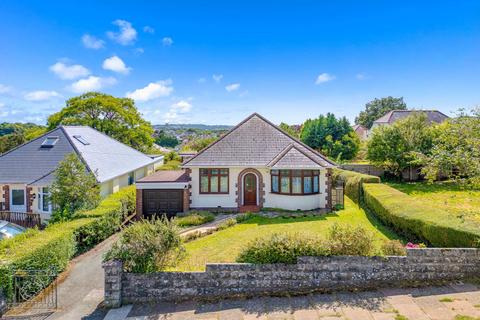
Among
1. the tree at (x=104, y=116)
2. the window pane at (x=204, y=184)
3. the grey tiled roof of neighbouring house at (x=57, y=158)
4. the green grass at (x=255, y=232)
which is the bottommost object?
the green grass at (x=255, y=232)

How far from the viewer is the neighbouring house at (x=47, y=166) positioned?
21125 mm

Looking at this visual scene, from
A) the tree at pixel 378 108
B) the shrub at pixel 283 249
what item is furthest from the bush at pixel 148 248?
the tree at pixel 378 108

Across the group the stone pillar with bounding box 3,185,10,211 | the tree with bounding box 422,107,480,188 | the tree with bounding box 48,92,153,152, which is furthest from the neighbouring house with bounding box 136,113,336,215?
the tree with bounding box 48,92,153,152

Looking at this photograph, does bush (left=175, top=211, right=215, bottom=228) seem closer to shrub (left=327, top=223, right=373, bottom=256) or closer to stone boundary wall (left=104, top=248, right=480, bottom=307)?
stone boundary wall (left=104, top=248, right=480, bottom=307)

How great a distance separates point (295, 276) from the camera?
376 inches

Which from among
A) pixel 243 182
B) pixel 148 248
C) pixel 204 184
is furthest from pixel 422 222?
pixel 204 184

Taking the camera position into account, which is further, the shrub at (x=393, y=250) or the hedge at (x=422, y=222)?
the hedge at (x=422, y=222)

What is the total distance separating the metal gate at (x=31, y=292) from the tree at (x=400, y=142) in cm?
3057

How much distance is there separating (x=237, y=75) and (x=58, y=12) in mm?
19563

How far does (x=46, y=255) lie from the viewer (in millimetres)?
11320

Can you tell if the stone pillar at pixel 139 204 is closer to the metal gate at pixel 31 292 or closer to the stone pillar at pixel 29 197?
the stone pillar at pixel 29 197

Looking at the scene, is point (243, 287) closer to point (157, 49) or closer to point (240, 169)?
point (240, 169)

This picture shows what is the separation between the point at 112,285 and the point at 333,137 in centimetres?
4057

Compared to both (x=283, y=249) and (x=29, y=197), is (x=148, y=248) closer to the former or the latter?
(x=283, y=249)
